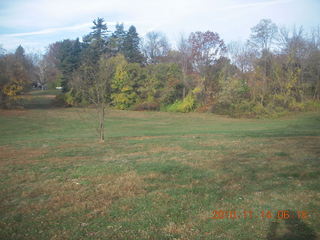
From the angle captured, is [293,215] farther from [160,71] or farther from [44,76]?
[44,76]

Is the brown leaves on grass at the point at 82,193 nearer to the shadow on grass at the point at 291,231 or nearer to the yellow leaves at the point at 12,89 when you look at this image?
the shadow on grass at the point at 291,231

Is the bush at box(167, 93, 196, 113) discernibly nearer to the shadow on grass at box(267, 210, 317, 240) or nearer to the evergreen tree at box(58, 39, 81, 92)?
the evergreen tree at box(58, 39, 81, 92)

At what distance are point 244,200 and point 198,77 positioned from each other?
4827 cm

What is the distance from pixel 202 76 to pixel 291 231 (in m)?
50.8

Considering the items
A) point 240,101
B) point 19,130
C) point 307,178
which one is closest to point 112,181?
point 307,178

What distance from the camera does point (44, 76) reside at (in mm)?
93500

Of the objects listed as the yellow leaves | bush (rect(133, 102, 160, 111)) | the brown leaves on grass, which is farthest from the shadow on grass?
bush (rect(133, 102, 160, 111))

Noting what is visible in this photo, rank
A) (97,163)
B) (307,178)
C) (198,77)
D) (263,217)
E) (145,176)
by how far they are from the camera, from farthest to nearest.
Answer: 1. (198,77)
2. (97,163)
3. (145,176)
4. (307,178)
5. (263,217)

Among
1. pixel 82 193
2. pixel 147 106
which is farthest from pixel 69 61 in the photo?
pixel 82 193
